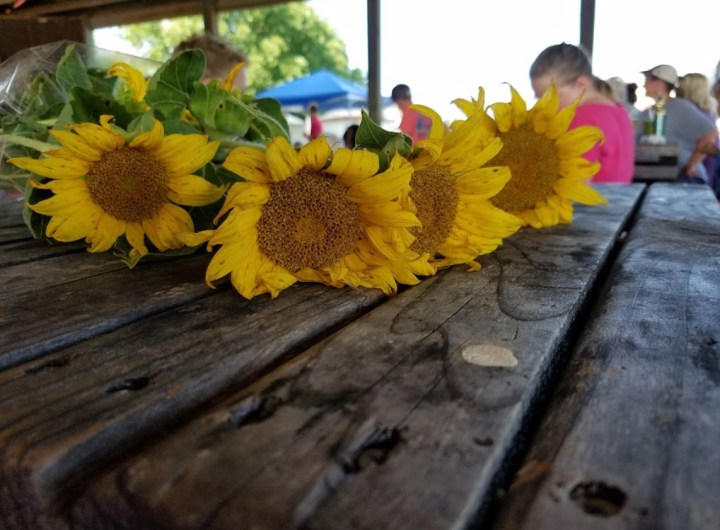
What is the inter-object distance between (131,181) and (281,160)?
26 cm

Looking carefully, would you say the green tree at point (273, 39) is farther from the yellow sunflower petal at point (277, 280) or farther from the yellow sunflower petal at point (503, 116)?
the yellow sunflower petal at point (277, 280)

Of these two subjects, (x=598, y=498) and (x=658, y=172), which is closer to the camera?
(x=598, y=498)

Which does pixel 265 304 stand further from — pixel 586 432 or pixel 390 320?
pixel 586 432

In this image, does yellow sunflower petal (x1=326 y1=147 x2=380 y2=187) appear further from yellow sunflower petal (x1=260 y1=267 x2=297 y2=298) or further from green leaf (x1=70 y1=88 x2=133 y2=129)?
green leaf (x1=70 y1=88 x2=133 y2=129)

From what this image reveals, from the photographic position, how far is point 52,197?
846 mm

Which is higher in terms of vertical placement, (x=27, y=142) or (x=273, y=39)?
(x=273, y=39)

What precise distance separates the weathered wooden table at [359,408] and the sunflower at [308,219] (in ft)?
0.09

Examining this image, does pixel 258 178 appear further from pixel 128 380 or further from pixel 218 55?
pixel 218 55

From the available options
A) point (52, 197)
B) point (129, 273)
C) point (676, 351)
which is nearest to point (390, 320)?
point (676, 351)

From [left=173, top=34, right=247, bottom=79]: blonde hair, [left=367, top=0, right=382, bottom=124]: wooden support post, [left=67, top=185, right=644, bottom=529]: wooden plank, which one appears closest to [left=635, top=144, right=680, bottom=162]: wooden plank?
[left=367, top=0, right=382, bottom=124]: wooden support post

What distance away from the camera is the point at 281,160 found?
64 cm

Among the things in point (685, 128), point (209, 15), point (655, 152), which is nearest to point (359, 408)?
point (655, 152)

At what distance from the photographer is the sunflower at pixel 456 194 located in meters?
0.76

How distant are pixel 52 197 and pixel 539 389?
0.66 metres
